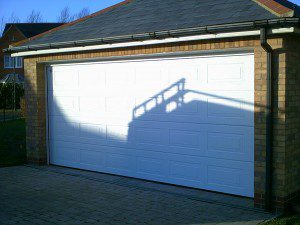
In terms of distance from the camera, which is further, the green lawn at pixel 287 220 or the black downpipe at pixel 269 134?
the black downpipe at pixel 269 134

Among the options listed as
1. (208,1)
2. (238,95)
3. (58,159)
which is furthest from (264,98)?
(58,159)

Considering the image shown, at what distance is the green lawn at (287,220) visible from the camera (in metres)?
6.16

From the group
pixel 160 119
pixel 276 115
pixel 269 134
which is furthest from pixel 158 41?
pixel 269 134

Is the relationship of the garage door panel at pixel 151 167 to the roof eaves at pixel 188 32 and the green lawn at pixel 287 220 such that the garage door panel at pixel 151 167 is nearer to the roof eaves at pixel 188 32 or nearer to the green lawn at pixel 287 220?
the roof eaves at pixel 188 32

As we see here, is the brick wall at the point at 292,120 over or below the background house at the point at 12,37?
below

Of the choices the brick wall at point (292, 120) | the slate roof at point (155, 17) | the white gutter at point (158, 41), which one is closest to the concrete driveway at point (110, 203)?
the brick wall at point (292, 120)

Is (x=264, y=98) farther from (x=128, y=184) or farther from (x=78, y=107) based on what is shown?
(x=78, y=107)

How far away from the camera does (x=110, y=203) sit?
24.2 feet

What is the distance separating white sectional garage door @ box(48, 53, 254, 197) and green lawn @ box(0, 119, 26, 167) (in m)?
1.38

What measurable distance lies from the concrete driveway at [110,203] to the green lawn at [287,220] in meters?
0.22

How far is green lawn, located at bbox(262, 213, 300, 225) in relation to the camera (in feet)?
20.2

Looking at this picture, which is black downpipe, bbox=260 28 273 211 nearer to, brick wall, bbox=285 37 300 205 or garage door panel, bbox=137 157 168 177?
brick wall, bbox=285 37 300 205

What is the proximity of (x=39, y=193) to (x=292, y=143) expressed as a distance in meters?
4.55

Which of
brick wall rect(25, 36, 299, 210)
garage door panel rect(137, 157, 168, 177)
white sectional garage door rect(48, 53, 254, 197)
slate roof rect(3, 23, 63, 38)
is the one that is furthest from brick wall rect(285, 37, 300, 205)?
slate roof rect(3, 23, 63, 38)
